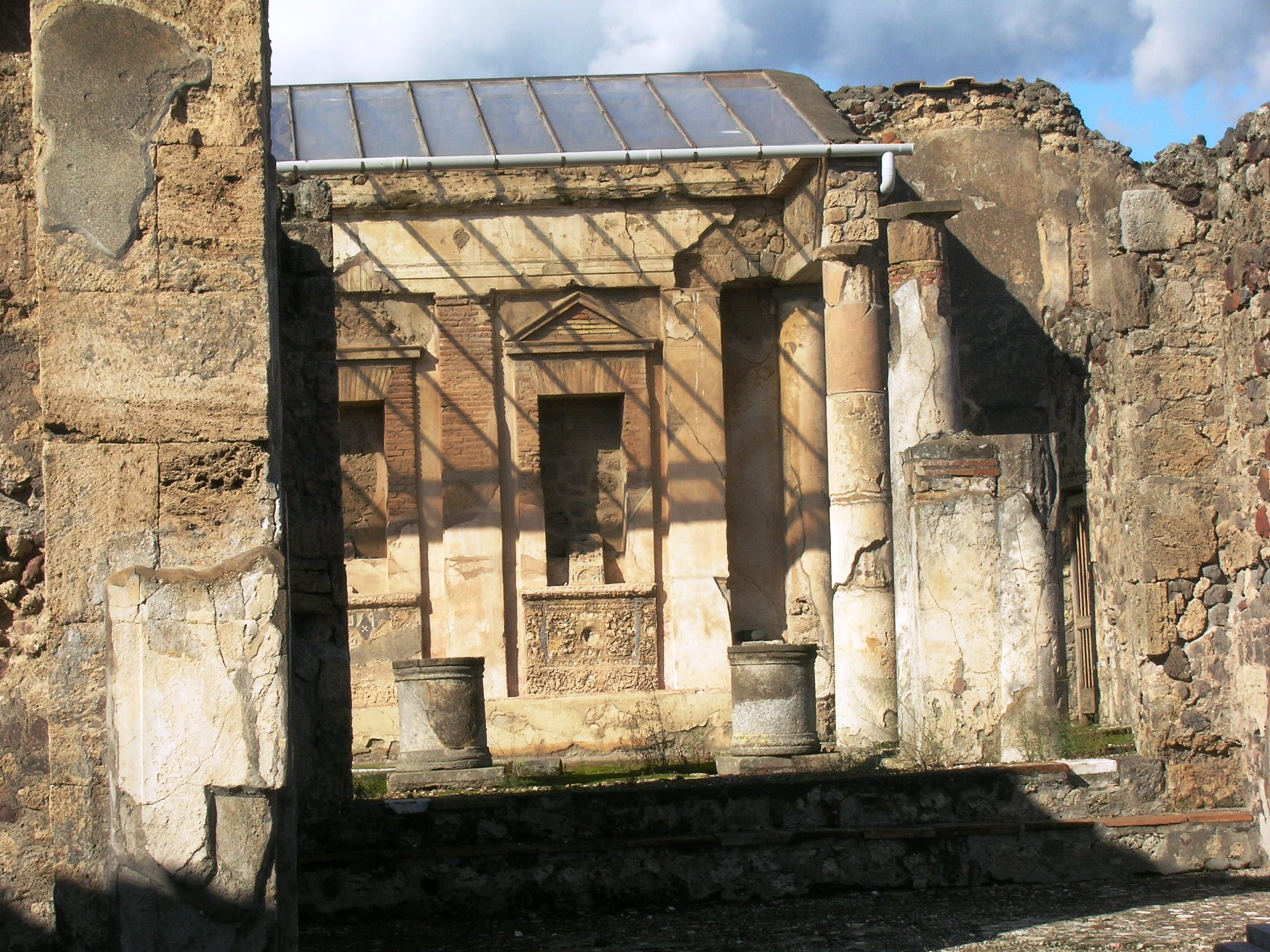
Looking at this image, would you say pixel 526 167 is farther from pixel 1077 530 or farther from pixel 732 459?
pixel 1077 530

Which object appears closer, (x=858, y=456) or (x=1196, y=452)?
(x=1196, y=452)

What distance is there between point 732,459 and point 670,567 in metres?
1.13

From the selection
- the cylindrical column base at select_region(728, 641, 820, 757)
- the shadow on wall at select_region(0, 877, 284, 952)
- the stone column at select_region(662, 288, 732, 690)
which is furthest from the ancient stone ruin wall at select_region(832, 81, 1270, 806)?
the stone column at select_region(662, 288, 732, 690)

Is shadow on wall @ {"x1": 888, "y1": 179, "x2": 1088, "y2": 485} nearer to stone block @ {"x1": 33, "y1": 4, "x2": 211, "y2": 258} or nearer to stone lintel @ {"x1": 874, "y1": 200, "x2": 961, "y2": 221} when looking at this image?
stone lintel @ {"x1": 874, "y1": 200, "x2": 961, "y2": 221}

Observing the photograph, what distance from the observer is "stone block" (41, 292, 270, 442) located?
3902 mm

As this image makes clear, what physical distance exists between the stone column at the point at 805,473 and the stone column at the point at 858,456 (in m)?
1.70

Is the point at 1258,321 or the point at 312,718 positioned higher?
the point at 1258,321

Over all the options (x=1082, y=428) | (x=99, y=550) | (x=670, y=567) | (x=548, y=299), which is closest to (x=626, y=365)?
(x=548, y=299)

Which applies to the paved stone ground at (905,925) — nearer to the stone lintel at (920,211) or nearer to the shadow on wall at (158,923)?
the shadow on wall at (158,923)

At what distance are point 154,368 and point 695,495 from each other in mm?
9364

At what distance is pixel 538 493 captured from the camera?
13.1m

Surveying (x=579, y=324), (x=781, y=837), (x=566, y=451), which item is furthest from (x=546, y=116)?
(x=781, y=837)

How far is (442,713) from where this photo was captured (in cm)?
1066

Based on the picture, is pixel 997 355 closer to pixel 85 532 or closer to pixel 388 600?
pixel 388 600
